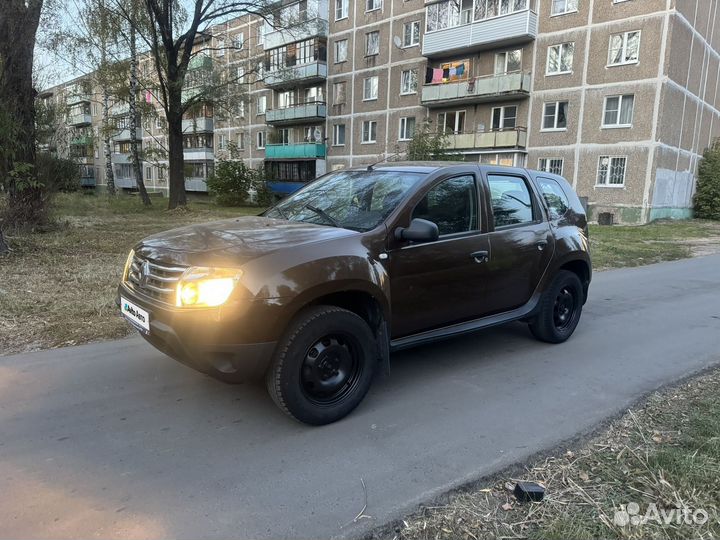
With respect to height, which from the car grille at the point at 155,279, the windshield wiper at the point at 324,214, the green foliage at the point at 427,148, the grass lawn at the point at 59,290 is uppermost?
the green foliage at the point at 427,148

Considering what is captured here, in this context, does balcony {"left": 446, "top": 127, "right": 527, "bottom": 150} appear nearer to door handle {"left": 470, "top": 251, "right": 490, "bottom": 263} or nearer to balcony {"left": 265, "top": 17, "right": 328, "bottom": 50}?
balcony {"left": 265, "top": 17, "right": 328, "bottom": 50}

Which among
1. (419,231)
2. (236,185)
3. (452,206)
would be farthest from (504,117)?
(419,231)

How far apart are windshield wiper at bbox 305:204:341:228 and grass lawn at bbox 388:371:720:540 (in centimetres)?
212

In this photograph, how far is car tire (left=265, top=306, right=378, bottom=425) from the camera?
3.22m

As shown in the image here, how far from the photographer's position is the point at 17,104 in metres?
10.3

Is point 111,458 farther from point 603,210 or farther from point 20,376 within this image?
point 603,210

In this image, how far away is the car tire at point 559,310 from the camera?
5184 mm

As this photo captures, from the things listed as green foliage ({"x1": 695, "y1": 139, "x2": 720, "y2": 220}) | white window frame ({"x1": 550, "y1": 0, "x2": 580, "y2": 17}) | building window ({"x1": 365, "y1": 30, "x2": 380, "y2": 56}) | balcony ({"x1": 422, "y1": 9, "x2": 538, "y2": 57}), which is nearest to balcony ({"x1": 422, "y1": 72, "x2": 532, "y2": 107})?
balcony ({"x1": 422, "y1": 9, "x2": 538, "y2": 57})

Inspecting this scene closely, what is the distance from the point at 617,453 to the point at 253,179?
119 ft

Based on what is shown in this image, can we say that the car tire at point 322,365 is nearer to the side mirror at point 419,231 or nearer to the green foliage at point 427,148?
the side mirror at point 419,231

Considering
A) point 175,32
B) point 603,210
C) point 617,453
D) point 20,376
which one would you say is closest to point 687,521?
point 617,453

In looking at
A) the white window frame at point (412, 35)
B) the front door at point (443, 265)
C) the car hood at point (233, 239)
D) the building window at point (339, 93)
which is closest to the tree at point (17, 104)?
the car hood at point (233, 239)

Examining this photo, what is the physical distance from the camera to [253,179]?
3728 cm

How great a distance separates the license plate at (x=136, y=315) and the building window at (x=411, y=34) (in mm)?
32971
